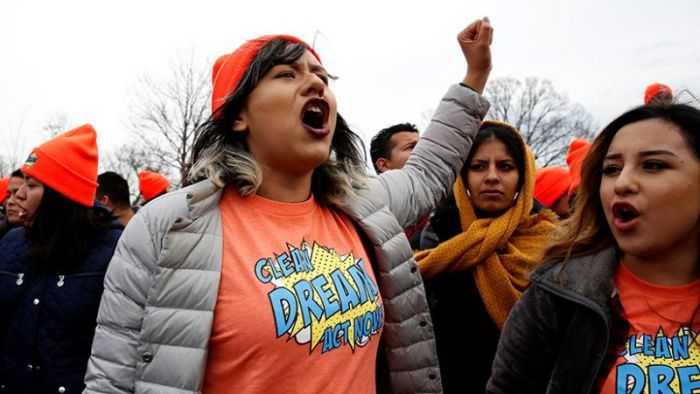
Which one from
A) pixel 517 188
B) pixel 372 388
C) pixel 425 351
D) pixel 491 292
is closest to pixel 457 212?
pixel 517 188

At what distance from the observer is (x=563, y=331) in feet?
5.88

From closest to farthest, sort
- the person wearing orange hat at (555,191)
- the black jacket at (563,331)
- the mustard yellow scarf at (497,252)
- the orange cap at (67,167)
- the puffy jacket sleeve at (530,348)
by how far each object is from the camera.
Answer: the black jacket at (563,331)
the puffy jacket sleeve at (530,348)
the mustard yellow scarf at (497,252)
the orange cap at (67,167)
the person wearing orange hat at (555,191)

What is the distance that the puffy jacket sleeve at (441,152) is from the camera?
235 cm

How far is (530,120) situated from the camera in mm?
38969

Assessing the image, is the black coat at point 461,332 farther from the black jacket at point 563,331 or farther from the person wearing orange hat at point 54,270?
the person wearing orange hat at point 54,270

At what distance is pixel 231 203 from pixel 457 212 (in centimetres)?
164

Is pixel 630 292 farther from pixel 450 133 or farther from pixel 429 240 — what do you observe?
pixel 429 240

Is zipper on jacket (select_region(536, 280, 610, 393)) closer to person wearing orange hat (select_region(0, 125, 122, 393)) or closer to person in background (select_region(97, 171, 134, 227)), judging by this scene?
person wearing orange hat (select_region(0, 125, 122, 393))

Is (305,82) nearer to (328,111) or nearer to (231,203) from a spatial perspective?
(328,111)

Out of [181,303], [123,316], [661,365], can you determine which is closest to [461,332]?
[661,365]

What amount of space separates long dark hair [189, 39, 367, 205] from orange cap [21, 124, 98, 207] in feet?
4.56

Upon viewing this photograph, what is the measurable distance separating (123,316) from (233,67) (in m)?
0.93

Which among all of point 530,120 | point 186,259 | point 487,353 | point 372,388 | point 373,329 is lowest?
point 487,353

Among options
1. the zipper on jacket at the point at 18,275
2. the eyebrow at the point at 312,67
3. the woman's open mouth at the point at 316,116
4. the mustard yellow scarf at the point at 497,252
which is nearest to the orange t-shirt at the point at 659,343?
the mustard yellow scarf at the point at 497,252
